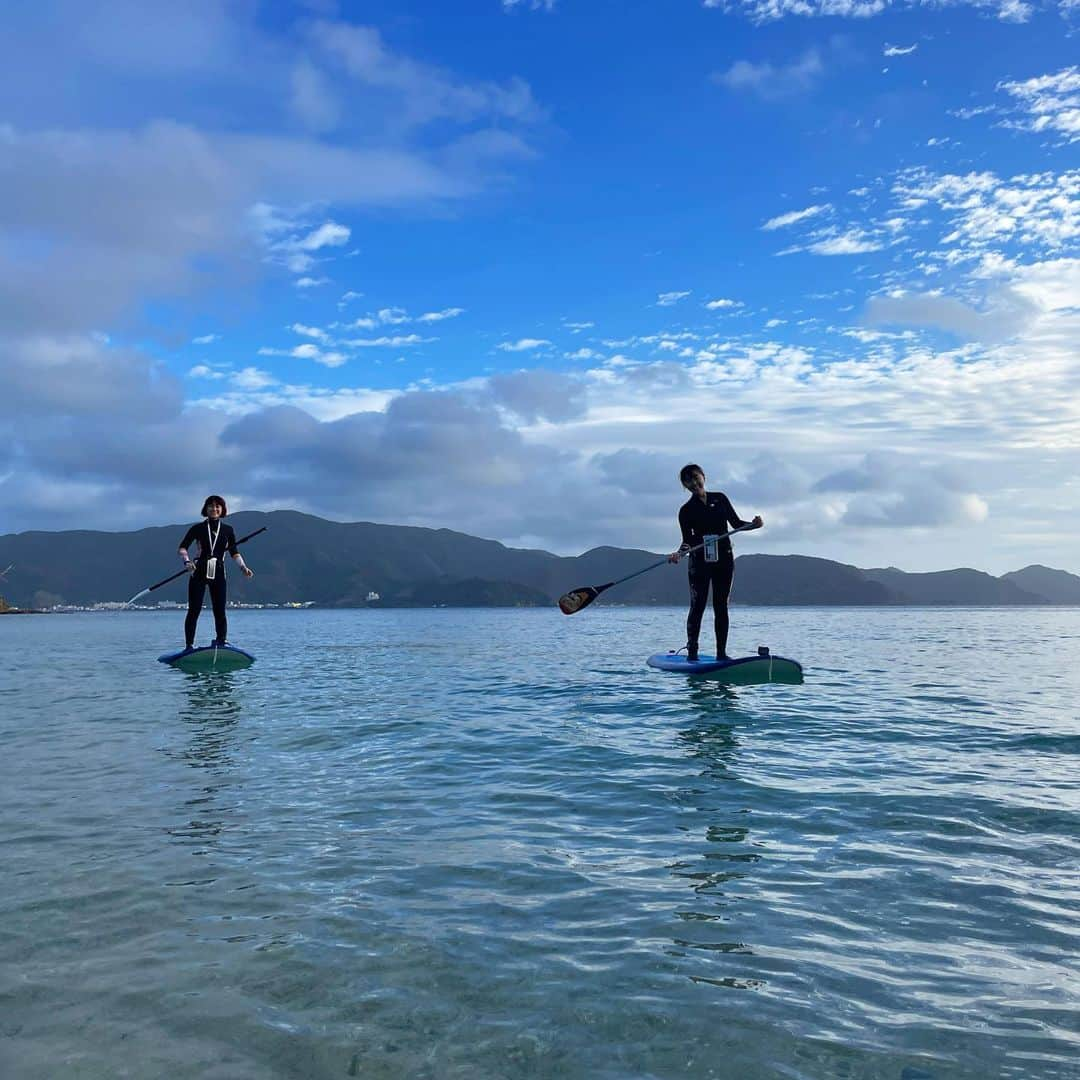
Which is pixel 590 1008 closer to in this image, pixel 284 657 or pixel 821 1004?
pixel 821 1004

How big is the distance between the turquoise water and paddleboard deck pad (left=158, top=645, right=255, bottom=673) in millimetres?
9941

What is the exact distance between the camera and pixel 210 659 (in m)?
22.1

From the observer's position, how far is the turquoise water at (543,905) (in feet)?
12.3

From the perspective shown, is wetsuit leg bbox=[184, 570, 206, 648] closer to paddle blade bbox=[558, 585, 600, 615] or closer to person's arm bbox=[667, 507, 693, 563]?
paddle blade bbox=[558, 585, 600, 615]

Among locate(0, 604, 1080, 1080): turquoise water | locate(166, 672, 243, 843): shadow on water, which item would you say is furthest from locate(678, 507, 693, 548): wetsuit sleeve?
locate(166, 672, 243, 843): shadow on water

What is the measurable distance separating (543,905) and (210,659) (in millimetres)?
18848

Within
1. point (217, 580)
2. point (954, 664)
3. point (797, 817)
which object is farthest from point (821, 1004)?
point (954, 664)

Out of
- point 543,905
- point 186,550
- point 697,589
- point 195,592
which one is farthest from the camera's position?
point 195,592

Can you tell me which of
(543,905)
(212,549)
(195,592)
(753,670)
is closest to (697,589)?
(753,670)

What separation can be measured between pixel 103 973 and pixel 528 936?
2271 millimetres

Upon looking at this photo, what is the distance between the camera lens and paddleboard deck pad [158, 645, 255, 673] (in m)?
22.0

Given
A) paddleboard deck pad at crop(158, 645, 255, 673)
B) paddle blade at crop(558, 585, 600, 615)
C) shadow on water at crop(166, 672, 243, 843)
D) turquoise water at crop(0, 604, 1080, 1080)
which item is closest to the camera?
turquoise water at crop(0, 604, 1080, 1080)

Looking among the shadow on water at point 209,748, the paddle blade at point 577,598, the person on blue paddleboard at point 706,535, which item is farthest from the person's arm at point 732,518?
A: the shadow on water at point 209,748

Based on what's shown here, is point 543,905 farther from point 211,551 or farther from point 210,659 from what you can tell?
point 210,659
